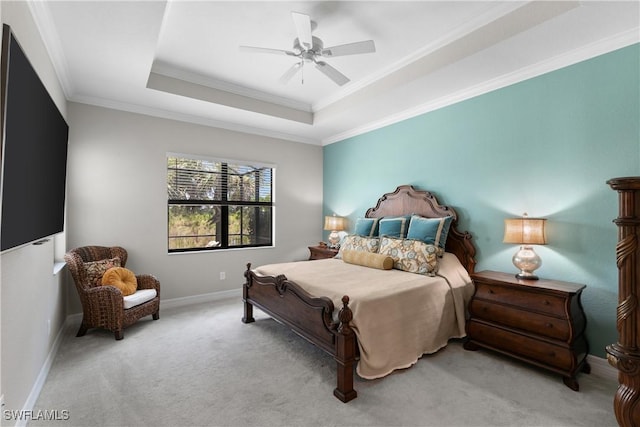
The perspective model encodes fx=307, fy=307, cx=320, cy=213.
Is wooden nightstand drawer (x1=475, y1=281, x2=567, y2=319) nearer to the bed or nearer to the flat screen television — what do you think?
the bed

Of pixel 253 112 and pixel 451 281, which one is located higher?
pixel 253 112

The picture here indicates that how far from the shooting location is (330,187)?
5.50m

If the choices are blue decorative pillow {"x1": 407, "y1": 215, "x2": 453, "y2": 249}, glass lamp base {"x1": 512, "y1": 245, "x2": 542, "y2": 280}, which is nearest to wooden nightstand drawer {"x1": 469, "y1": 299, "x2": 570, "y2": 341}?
glass lamp base {"x1": 512, "y1": 245, "x2": 542, "y2": 280}

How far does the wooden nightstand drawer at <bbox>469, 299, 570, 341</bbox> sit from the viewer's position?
232 centimetres

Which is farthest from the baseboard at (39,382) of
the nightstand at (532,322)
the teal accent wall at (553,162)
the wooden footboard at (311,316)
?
the teal accent wall at (553,162)

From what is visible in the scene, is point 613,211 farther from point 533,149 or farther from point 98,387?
point 98,387

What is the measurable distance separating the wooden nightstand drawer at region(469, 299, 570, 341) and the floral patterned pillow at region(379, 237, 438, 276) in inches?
19.5

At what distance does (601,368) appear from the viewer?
2.45 metres

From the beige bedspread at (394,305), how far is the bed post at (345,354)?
8 cm

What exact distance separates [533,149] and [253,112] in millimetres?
3253

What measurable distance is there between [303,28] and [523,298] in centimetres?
276

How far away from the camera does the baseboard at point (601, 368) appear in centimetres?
240

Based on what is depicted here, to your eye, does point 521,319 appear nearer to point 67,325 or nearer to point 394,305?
point 394,305

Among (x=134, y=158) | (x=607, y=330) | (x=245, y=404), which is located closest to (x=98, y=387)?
(x=245, y=404)
